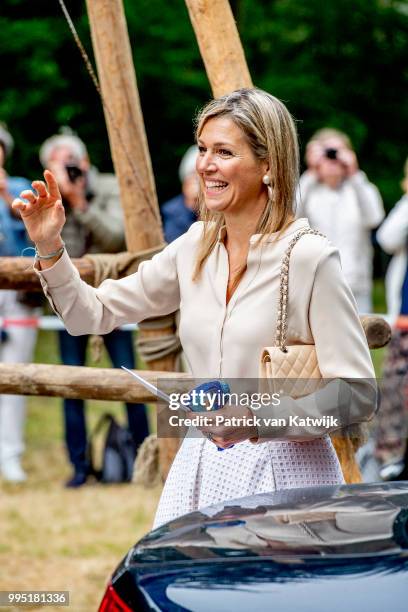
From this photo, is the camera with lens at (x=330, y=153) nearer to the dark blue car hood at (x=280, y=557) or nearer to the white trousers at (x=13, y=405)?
the white trousers at (x=13, y=405)

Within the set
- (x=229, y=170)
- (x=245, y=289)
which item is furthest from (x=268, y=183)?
(x=245, y=289)

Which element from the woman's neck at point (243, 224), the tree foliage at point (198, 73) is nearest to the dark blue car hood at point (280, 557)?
the woman's neck at point (243, 224)

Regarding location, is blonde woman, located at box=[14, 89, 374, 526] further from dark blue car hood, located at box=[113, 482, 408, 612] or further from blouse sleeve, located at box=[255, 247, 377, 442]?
dark blue car hood, located at box=[113, 482, 408, 612]

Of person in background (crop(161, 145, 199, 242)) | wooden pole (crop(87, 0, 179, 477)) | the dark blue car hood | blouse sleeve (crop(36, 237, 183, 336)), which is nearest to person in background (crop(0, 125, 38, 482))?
person in background (crop(161, 145, 199, 242))

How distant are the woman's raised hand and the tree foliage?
12677mm

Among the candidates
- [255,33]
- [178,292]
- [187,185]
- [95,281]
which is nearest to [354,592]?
[178,292]

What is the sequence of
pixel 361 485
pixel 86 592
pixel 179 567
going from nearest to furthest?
pixel 179 567 < pixel 361 485 < pixel 86 592

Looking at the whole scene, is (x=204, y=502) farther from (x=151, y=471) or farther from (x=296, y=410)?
(x=151, y=471)

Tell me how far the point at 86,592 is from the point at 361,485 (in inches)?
121

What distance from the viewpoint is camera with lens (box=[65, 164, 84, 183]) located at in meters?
7.67

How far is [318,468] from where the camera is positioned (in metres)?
3.11

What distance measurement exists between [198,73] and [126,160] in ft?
42.3

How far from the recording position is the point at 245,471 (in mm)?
3084

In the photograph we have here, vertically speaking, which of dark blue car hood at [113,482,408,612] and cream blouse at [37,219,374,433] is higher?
cream blouse at [37,219,374,433]
